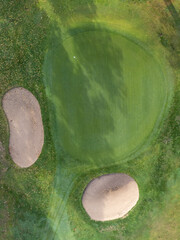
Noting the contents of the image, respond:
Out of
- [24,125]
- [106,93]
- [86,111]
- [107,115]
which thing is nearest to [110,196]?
[107,115]

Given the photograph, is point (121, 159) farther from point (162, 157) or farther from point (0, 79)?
point (0, 79)

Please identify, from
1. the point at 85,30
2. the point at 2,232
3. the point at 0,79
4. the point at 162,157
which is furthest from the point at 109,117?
the point at 2,232

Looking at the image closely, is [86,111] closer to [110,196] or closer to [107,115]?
[107,115]

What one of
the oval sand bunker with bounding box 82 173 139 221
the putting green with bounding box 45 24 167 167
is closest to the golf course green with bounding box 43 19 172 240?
the putting green with bounding box 45 24 167 167

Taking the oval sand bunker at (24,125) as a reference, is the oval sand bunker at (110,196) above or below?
below

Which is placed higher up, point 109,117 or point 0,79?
point 0,79

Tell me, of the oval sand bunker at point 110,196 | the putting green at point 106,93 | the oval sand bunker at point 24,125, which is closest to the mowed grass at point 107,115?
the putting green at point 106,93

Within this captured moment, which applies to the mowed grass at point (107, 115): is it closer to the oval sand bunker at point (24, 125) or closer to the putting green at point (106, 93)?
the putting green at point (106, 93)

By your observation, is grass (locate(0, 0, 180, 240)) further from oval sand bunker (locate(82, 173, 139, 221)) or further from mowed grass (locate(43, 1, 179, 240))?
oval sand bunker (locate(82, 173, 139, 221))
